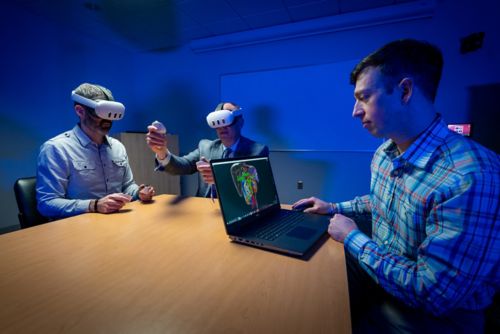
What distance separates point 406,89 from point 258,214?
0.70m

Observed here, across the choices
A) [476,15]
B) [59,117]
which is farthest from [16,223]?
[476,15]

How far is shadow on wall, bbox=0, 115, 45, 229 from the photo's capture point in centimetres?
270

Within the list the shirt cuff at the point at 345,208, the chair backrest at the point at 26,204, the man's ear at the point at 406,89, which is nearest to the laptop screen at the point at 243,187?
the shirt cuff at the point at 345,208

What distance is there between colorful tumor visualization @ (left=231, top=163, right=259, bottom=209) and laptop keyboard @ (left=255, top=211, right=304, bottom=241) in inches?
4.7

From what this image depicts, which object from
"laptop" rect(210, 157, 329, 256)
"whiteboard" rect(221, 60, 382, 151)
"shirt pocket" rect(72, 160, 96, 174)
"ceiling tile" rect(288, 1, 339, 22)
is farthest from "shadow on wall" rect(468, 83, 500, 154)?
"shirt pocket" rect(72, 160, 96, 174)

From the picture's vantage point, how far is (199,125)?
3.97 meters

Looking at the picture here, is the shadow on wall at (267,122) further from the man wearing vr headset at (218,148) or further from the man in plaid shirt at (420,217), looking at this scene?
the man in plaid shirt at (420,217)

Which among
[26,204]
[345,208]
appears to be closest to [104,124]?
[26,204]

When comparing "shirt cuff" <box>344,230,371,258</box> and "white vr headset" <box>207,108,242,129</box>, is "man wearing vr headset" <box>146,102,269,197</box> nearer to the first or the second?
"white vr headset" <box>207,108,242,129</box>

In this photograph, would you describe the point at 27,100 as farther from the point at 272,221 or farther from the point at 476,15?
the point at 476,15

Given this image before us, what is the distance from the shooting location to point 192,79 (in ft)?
13.0

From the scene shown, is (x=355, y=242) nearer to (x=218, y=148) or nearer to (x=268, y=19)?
(x=218, y=148)

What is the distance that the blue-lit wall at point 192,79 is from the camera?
8.89ft

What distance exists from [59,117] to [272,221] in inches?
135
